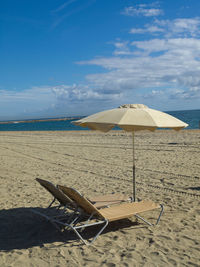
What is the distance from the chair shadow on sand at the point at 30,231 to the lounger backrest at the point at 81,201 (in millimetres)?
415

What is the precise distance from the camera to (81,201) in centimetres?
401

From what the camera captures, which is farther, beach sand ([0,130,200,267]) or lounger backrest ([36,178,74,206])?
lounger backrest ([36,178,74,206])

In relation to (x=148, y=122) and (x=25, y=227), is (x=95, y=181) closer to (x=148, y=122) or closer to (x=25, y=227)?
(x=25, y=227)

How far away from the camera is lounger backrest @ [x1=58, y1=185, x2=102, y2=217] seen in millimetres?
3861

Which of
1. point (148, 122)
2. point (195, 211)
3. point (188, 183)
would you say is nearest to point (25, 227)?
point (148, 122)

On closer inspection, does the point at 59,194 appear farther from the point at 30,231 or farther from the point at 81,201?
the point at 30,231

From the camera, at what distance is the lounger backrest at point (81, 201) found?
386cm

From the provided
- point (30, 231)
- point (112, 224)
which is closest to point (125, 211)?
point (112, 224)

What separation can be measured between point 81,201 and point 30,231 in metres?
1.08

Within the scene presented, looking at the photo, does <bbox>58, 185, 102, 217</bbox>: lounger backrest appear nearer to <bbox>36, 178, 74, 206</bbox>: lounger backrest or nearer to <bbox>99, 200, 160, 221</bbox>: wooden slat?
<bbox>36, 178, 74, 206</bbox>: lounger backrest

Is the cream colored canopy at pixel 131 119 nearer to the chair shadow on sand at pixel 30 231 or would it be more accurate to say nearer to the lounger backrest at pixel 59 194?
the lounger backrest at pixel 59 194

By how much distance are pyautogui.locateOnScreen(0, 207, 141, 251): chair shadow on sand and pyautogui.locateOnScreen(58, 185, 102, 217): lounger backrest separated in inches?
16.3

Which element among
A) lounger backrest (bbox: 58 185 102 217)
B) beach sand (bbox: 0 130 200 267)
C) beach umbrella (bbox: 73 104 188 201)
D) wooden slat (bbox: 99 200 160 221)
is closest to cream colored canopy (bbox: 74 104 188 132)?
beach umbrella (bbox: 73 104 188 201)

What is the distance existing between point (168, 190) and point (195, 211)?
151cm
